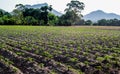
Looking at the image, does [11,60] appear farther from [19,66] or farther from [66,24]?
[66,24]

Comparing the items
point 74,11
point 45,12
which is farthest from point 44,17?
point 74,11

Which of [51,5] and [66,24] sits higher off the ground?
[51,5]

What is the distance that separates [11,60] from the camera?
12.8 metres

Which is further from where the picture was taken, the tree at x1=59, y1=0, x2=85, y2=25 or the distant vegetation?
the tree at x1=59, y1=0, x2=85, y2=25

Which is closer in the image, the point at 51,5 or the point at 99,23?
the point at 51,5

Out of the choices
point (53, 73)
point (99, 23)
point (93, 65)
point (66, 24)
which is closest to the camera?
point (53, 73)

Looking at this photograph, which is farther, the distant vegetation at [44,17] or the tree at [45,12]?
the tree at [45,12]

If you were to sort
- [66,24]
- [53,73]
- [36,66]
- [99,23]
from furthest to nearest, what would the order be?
[99,23] < [66,24] < [36,66] < [53,73]

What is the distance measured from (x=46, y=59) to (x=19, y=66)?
6.24ft

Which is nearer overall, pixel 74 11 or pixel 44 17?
pixel 44 17

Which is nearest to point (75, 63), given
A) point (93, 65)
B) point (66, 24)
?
point (93, 65)

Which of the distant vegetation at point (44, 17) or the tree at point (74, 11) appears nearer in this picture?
the distant vegetation at point (44, 17)

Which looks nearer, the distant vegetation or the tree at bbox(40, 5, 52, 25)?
the distant vegetation

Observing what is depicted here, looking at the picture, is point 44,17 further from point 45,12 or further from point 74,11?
point 74,11
